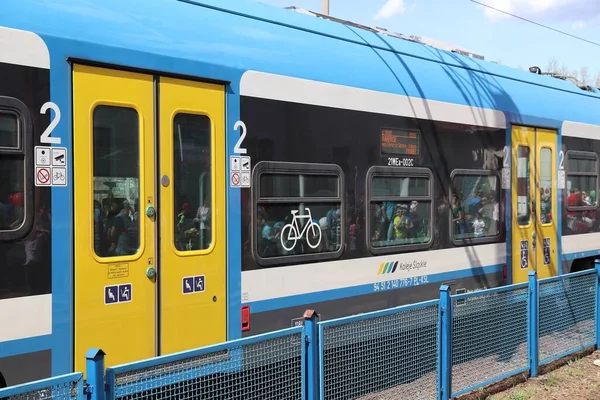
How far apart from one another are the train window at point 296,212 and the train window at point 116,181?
1.05 metres

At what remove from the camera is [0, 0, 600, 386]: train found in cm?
394

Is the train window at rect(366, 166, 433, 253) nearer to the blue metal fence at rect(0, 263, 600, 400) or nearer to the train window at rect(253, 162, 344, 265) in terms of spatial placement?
the train window at rect(253, 162, 344, 265)

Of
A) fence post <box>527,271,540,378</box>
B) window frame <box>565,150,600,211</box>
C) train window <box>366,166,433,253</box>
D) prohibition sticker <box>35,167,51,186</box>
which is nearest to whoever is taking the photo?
prohibition sticker <box>35,167,51,186</box>

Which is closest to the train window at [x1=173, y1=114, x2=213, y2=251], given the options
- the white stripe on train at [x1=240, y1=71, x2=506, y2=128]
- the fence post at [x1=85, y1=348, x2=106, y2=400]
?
the white stripe on train at [x1=240, y1=71, x2=506, y2=128]

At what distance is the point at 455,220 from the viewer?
23.1 ft

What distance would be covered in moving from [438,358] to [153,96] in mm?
3127

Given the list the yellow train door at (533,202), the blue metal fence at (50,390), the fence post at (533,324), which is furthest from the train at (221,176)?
the blue metal fence at (50,390)

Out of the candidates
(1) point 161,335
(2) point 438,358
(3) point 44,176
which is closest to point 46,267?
(3) point 44,176

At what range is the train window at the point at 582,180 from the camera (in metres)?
9.01

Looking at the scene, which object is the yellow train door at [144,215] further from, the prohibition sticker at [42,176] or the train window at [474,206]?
the train window at [474,206]

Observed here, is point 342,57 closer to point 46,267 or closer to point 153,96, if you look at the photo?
point 153,96

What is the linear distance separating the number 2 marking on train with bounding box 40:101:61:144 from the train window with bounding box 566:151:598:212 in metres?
7.17

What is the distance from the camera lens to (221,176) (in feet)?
15.9

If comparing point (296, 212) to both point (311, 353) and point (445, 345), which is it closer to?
point (311, 353)
